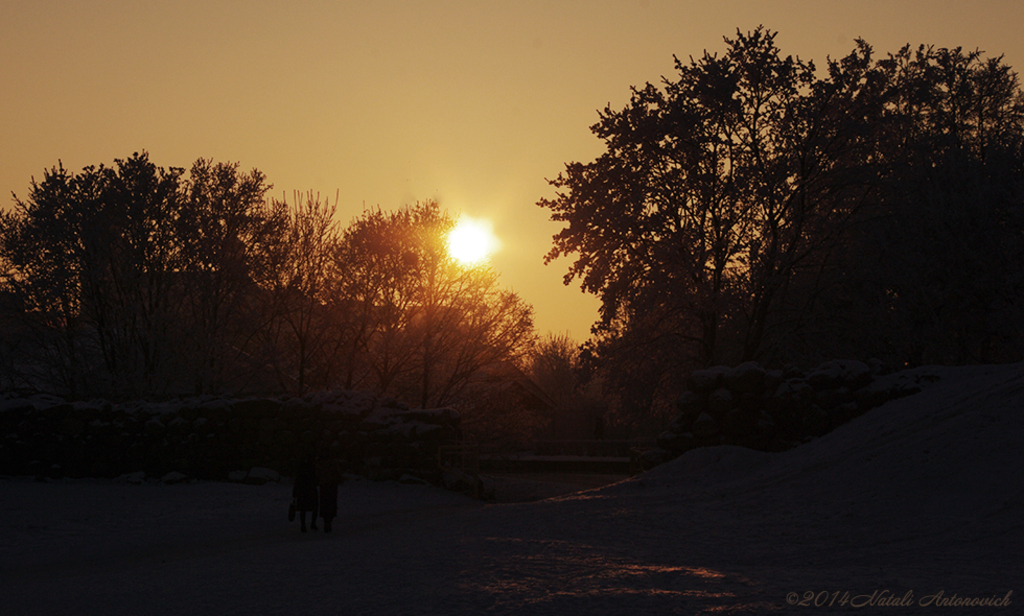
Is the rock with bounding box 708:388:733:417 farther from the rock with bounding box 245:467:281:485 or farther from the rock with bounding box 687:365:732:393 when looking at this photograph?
the rock with bounding box 245:467:281:485

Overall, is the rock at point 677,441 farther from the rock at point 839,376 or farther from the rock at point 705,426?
the rock at point 839,376

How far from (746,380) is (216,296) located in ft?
67.8

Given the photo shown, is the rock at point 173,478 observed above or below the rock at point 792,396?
below

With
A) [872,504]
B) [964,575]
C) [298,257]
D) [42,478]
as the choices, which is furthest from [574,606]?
[298,257]

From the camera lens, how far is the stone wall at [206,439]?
21750mm

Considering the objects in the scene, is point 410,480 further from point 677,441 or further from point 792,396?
point 792,396

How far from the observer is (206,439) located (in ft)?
71.9

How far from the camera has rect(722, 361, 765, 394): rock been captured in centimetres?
1783

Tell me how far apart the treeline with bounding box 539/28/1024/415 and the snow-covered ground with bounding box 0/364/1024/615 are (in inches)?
294

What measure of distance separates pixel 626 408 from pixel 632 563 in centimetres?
1820

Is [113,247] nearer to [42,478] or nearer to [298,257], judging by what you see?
[298,257]

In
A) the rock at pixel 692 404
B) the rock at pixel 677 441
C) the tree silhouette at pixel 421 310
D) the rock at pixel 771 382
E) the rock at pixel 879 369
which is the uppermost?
the tree silhouette at pixel 421 310

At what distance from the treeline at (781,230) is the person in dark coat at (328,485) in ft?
41.7

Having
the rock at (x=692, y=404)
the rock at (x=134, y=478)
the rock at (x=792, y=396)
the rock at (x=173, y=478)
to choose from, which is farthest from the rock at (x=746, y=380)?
the rock at (x=134, y=478)
